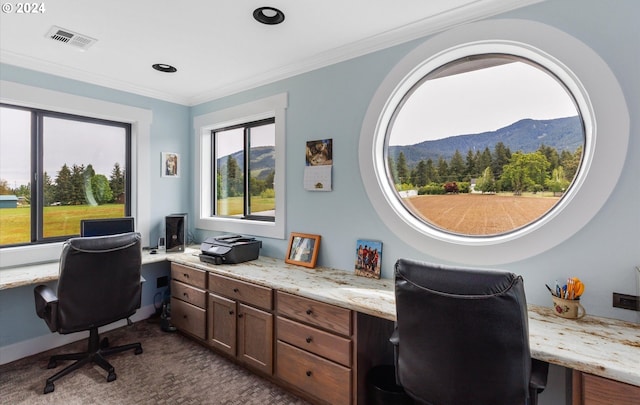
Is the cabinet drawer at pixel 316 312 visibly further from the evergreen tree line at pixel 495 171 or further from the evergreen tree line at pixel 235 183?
the evergreen tree line at pixel 235 183

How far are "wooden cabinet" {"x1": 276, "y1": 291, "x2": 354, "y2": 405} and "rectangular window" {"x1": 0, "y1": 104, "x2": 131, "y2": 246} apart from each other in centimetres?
236

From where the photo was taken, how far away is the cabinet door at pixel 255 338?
7.23 ft

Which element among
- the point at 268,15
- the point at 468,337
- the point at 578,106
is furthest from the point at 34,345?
the point at 578,106

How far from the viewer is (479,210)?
207 centimetres

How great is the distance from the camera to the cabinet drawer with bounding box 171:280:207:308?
270 centimetres

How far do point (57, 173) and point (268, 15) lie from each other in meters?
2.51

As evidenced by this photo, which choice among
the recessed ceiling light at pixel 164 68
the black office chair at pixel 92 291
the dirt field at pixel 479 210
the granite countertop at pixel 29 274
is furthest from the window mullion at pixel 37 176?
the dirt field at pixel 479 210

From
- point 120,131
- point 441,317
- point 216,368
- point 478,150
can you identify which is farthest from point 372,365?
point 120,131

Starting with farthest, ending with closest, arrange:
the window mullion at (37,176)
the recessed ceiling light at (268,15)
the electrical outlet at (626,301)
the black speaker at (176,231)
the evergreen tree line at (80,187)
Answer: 1. the black speaker at (176,231)
2. the evergreen tree line at (80,187)
3. the window mullion at (37,176)
4. the recessed ceiling light at (268,15)
5. the electrical outlet at (626,301)

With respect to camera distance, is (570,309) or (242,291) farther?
(242,291)

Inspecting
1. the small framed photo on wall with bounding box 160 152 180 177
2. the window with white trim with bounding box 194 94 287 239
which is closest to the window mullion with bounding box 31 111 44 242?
the small framed photo on wall with bounding box 160 152 180 177

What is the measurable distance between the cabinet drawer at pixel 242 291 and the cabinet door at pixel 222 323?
67 millimetres

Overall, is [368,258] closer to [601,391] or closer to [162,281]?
[601,391]

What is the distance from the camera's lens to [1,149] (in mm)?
2635
